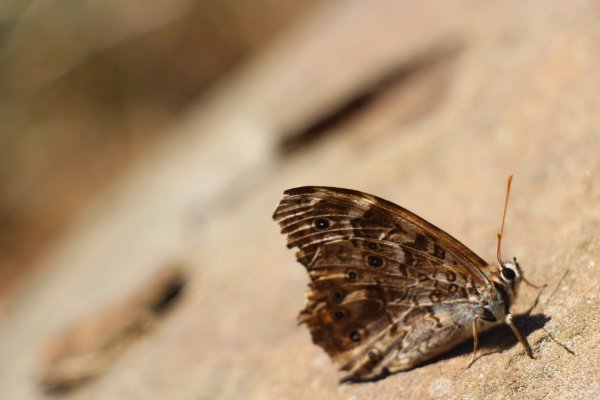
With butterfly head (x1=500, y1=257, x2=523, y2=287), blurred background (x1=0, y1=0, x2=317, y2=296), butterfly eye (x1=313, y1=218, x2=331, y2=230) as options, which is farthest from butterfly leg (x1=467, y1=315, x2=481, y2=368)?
blurred background (x1=0, y1=0, x2=317, y2=296)

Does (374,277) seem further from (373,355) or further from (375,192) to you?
(375,192)

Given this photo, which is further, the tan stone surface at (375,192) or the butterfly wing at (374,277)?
the tan stone surface at (375,192)

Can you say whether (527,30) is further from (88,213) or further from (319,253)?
(88,213)

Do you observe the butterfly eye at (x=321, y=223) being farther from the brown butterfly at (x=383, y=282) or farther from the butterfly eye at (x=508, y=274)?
the butterfly eye at (x=508, y=274)

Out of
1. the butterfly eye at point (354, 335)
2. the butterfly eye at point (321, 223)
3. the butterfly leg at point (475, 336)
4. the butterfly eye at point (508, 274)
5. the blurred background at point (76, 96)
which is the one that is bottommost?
the butterfly leg at point (475, 336)

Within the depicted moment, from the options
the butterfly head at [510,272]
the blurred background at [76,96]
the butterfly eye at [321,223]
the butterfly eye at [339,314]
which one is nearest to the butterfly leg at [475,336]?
the butterfly head at [510,272]

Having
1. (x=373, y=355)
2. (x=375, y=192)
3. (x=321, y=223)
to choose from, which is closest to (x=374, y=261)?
(x=321, y=223)

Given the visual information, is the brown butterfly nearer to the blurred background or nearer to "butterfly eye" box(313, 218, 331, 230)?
"butterfly eye" box(313, 218, 331, 230)
